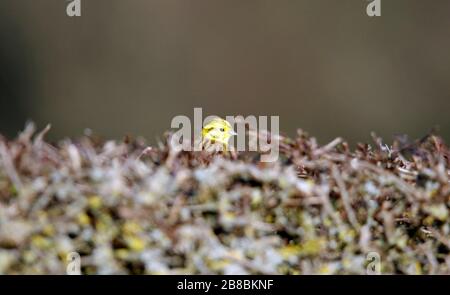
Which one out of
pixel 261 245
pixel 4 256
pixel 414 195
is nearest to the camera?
pixel 4 256

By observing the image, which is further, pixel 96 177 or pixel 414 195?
pixel 414 195

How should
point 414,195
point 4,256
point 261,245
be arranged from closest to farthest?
point 4,256, point 261,245, point 414,195

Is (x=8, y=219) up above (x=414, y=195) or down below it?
below

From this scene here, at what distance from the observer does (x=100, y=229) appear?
62.4 inches

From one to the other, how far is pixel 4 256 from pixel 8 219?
76 mm

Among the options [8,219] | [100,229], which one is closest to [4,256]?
[8,219]

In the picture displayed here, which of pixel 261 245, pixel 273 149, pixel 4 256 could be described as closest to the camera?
pixel 4 256

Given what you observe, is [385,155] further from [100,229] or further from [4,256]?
[4,256]

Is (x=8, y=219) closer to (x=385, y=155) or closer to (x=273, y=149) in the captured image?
(x=273, y=149)
